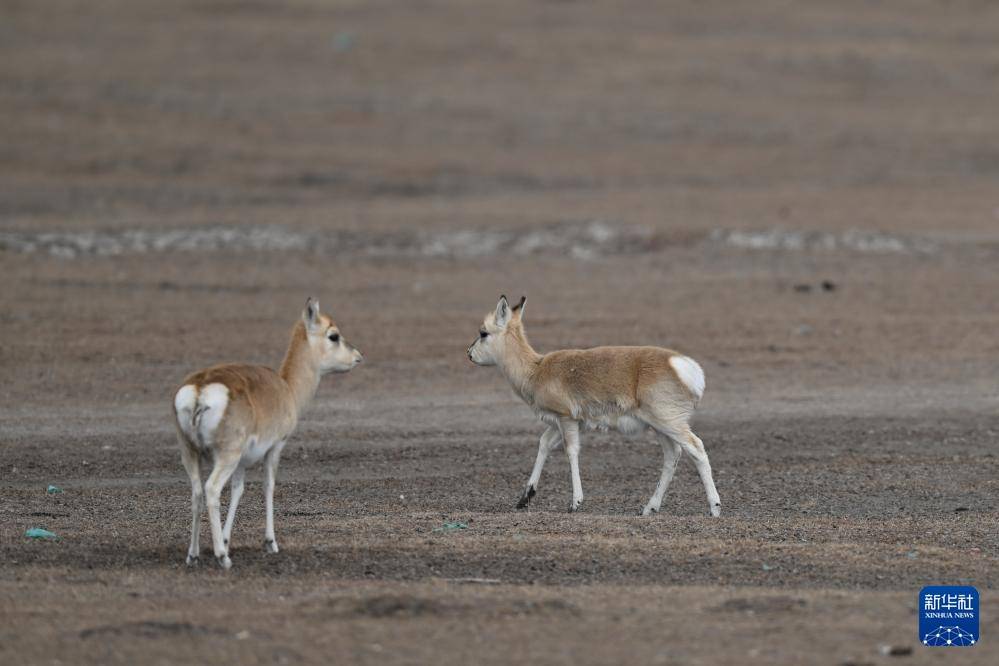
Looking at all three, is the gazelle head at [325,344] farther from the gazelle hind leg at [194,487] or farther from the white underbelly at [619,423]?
the white underbelly at [619,423]

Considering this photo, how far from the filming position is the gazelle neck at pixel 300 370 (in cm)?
1250

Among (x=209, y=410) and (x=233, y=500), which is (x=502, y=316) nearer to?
(x=233, y=500)

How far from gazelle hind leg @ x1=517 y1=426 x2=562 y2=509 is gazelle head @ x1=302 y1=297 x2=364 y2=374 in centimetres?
208

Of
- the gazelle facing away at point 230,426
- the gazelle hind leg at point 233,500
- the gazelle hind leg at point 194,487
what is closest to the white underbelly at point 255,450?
the gazelle facing away at point 230,426

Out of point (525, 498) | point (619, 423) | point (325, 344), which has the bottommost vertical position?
point (525, 498)

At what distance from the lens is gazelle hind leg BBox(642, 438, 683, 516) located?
13.6 m

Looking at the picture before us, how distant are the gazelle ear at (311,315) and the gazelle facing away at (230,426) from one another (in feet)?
0.13

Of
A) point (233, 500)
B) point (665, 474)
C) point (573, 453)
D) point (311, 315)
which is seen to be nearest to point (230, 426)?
point (233, 500)

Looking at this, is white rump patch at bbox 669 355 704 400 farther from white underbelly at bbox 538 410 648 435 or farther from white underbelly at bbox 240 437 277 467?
white underbelly at bbox 240 437 277 467

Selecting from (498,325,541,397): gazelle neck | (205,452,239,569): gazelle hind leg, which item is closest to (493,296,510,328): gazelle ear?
(498,325,541,397): gazelle neck

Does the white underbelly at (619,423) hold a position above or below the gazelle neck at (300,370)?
below

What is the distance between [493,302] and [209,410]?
1472cm

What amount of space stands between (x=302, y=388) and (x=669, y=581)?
11.8 ft

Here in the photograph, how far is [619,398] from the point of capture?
13836 millimetres
